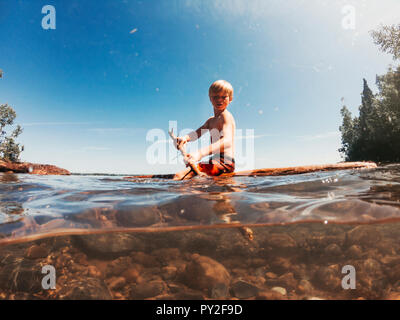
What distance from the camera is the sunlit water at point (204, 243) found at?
264cm

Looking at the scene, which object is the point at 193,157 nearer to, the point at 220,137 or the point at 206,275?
the point at 220,137

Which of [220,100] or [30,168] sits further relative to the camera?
[30,168]

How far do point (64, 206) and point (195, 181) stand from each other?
102 inches

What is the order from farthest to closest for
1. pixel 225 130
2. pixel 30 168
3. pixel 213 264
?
1. pixel 30 168
2. pixel 225 130
3. pixel 213 264

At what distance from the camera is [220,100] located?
550 cm

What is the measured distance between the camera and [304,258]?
133 inches

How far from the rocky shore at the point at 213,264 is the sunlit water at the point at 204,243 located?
1cm

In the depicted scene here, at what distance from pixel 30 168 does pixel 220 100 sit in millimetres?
8098

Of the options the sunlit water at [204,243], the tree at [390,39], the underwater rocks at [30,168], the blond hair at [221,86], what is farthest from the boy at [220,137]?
the tree at [390,39]

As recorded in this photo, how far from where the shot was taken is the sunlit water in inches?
104

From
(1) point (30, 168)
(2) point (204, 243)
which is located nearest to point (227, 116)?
(2) point (204, 243)

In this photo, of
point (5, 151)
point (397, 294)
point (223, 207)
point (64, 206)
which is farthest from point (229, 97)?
point (5, 151)

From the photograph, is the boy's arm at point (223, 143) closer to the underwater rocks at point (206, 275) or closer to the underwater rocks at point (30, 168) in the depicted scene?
the underwater rocks at point (206, 275)
